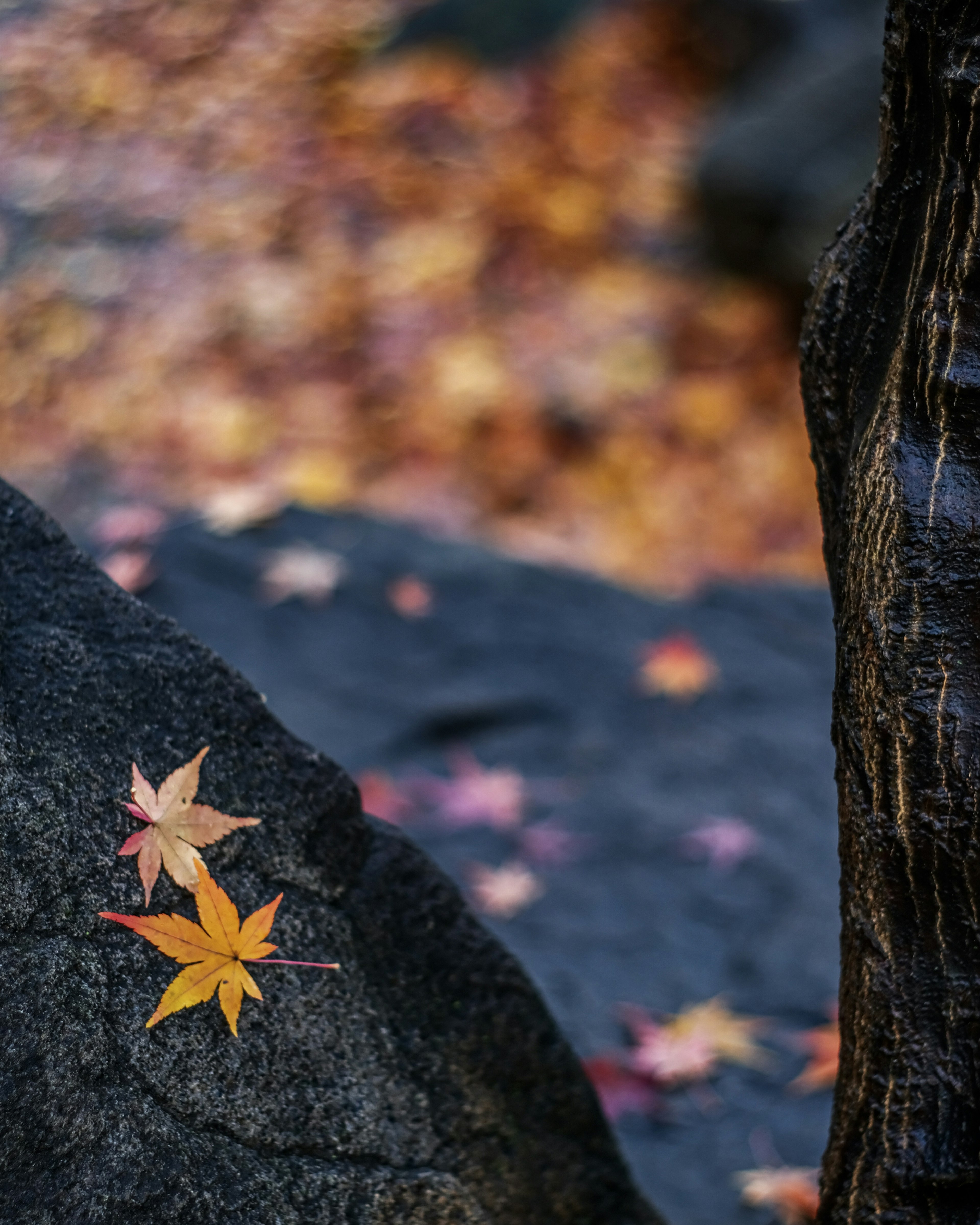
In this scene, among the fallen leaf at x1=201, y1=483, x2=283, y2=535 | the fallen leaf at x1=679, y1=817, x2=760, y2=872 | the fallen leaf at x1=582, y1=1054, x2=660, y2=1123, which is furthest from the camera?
the fallen leaf at x1=201, y1=483, x2=283, y2=535

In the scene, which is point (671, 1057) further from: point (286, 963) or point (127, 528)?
point (127, 528)

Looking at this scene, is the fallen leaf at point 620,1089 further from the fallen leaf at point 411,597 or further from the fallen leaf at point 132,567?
the fallen leaf at point 132,567

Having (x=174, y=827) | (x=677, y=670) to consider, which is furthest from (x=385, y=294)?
(x=174, y=827)

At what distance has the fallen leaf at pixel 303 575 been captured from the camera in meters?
3.44

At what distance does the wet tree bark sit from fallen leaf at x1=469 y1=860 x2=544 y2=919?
154 cm

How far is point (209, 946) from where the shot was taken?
113cm

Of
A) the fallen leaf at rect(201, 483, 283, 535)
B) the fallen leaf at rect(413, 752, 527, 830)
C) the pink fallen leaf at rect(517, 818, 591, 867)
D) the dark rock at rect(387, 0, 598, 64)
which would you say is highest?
the dark rock at rect(387, 0, 598, 64)

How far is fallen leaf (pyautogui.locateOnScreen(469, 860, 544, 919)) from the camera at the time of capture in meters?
2.67

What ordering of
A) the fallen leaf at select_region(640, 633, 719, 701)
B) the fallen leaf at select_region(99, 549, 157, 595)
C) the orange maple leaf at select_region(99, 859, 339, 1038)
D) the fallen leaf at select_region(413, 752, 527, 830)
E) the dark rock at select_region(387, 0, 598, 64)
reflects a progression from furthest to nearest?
the dark rock at select_region(387, 0, 598, 64)
the fallen leaf at select_region(640, 633, 719, 701)
the fallen leaf at select_region(99, 549, 157, 595)
the fallen leaf at select_region(413, 752, 527, 830)
the orange maple leaf at select_region(99, 859, 339, 1038)

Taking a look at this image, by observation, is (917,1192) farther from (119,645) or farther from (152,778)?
(119,645)

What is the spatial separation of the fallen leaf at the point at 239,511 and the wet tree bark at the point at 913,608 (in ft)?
8.76

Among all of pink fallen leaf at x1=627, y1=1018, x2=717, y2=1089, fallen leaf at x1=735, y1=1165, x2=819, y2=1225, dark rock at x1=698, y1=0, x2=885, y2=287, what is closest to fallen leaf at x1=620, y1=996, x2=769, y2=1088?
pink fallen leaf at x1=627, y1=1018, x2=717, y2=1089

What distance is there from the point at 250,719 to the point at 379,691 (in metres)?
1.94

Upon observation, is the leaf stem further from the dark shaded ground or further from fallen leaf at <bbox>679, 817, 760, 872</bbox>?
fallen leaf at <bbox>679, 817, 760, 872</bbox>
